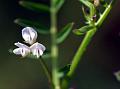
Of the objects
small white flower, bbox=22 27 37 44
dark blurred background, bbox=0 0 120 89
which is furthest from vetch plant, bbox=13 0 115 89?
dark blurred background, bbox=0 0 120 89

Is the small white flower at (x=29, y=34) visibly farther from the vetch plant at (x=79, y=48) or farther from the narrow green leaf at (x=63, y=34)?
the narrow green leaf at (x=63, y=34)

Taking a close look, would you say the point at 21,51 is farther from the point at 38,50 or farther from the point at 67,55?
the point at 67,55

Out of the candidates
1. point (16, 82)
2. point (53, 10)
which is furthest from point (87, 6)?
point (16, 82)

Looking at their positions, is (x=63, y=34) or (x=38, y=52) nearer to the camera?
(x=38, y=52)

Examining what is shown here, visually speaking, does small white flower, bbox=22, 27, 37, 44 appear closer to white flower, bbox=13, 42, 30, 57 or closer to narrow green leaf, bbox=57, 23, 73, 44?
white flower, bbox=13, 42, 30, 57

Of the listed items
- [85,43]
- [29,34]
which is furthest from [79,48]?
[29,34]

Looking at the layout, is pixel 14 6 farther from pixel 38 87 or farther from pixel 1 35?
pixel 38 87

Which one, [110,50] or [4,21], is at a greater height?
[4,21]

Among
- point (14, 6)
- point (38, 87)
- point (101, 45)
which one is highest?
point (14, 6)
